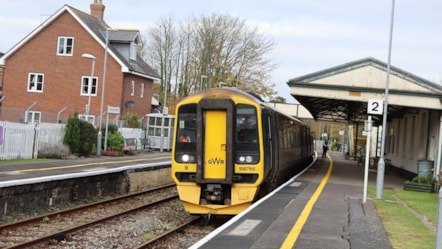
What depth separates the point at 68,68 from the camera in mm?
44125

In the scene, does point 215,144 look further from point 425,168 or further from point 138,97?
point 138,97

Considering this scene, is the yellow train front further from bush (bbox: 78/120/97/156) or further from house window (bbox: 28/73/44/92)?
house window (bbox: 28/73/44/92)

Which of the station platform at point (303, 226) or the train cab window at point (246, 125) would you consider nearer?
the station platform at point (303, 226)

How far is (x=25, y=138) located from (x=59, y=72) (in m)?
20.6

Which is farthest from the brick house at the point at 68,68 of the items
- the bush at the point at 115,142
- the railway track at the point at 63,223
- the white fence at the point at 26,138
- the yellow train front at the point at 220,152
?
the yellow train front at the point at 220,152

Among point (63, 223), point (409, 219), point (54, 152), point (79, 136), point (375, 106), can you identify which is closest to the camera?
point (409, 219)

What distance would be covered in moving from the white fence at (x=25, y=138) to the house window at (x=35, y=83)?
18.4m

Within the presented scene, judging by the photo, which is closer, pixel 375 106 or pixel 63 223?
pixel 63 223

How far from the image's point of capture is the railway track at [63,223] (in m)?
10.7

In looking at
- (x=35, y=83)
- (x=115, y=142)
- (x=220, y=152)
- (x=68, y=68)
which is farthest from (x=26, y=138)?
(x=35, y=83)

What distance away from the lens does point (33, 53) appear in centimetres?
4466

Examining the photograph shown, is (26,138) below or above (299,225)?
above

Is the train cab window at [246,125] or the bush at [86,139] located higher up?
the train cab window at [246,125]

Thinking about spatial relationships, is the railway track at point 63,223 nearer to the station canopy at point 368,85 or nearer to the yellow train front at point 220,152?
the yellow train front at point 220,152
